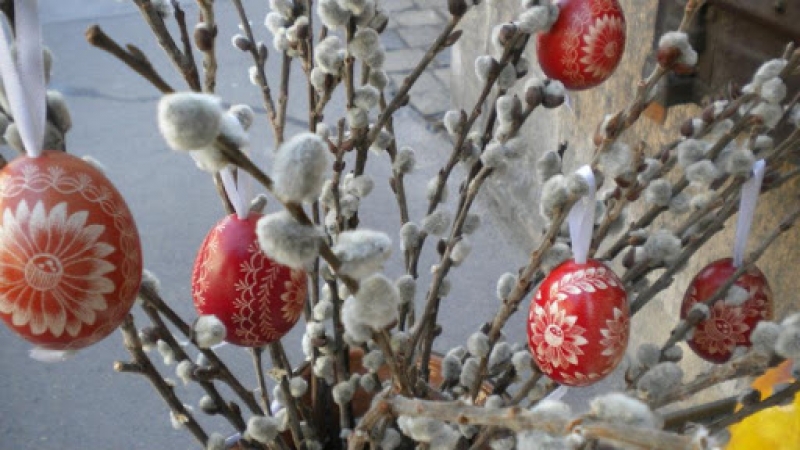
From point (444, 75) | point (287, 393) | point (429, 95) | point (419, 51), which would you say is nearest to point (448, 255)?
point (287, 393)

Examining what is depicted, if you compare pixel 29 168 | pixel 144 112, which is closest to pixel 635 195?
pixel 29 168

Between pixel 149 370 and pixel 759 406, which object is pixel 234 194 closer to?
pixel 149 370

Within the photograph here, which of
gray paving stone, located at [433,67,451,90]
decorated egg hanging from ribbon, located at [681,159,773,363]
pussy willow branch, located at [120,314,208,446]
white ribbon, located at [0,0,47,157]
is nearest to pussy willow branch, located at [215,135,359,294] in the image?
white ribbon, located at [0,0,47,157]

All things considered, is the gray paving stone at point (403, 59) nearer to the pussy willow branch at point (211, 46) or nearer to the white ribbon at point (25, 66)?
the pussy willow branch at point (211, 46)

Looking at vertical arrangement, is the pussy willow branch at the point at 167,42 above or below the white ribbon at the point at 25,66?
below

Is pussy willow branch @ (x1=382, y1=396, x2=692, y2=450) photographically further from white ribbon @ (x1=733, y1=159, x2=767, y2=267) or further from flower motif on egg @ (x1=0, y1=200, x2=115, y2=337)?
white ribbon @ (x1=733, y1=159, x2=767, y2=267)

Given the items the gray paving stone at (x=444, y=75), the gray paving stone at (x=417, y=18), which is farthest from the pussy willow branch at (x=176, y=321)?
the gray paving stone at (x=417, y=18)

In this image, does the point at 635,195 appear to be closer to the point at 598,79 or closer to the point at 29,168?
the point at 598,79
